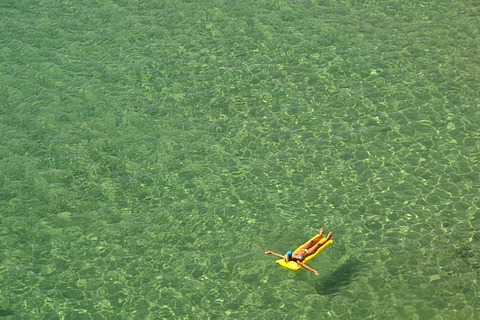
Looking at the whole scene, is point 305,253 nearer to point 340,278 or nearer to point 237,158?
point 340,278

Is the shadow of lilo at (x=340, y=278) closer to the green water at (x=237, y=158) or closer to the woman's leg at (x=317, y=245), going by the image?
the green water at (x=237, y=158)

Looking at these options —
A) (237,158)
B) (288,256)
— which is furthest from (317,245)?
(237,158)

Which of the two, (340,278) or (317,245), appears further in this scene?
(317,245)

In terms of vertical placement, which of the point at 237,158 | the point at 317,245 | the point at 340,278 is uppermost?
the point at 237,158

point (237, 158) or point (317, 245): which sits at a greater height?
point (237, 158)

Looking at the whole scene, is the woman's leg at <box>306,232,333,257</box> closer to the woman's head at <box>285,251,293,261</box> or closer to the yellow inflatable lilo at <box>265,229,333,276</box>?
the yellow inflatable lilo at <box>265,229,333,276</box>
